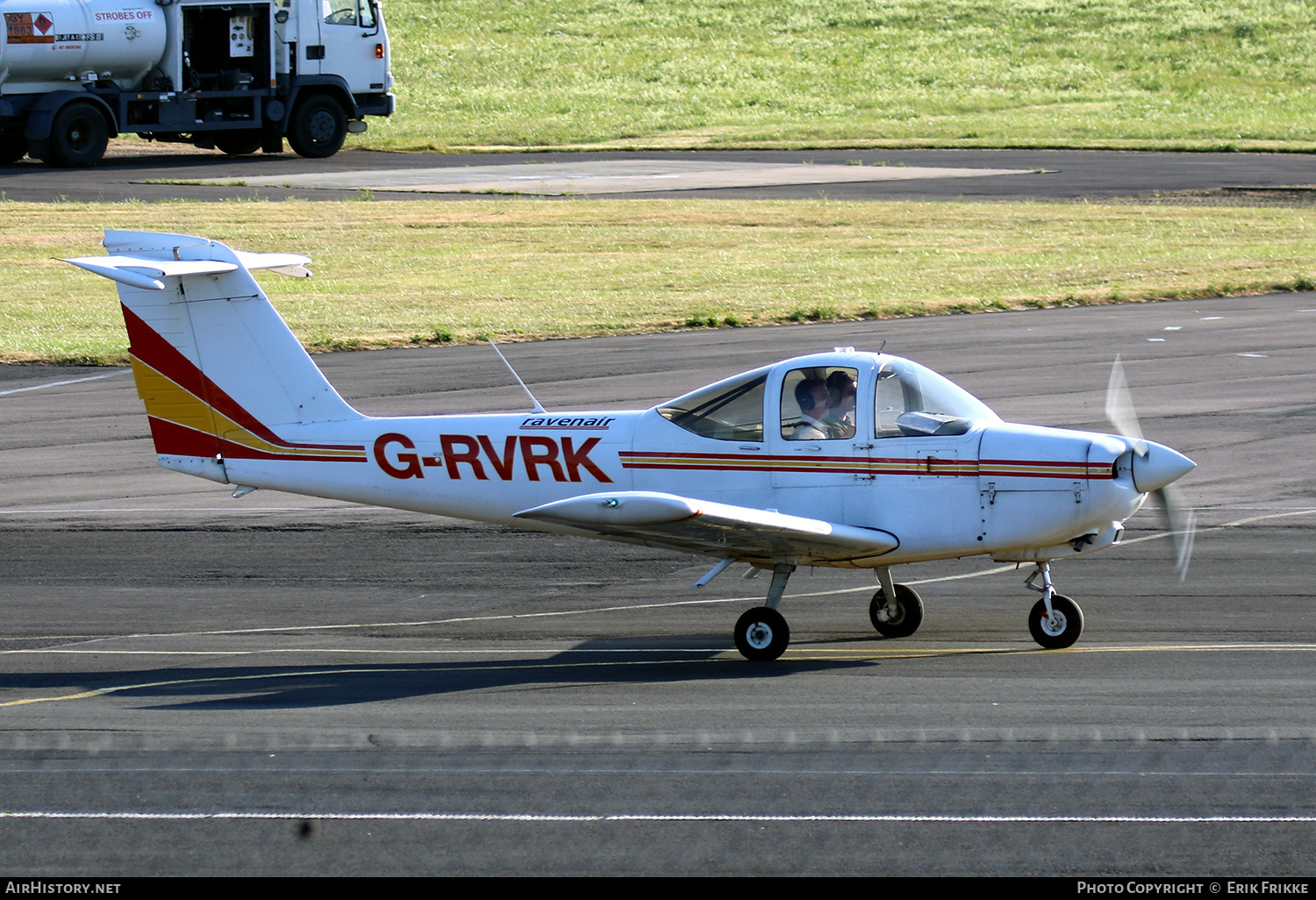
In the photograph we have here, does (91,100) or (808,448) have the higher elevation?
(91,100)

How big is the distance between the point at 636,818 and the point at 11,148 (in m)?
42.8

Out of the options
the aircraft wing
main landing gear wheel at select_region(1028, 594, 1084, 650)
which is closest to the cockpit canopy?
the aircraft wing

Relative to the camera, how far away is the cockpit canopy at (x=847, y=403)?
34.4 ft

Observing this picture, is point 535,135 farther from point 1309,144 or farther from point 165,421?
point 165,421

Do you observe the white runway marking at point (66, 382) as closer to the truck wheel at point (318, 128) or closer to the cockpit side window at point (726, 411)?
the cockpit side window at point (726, 411)

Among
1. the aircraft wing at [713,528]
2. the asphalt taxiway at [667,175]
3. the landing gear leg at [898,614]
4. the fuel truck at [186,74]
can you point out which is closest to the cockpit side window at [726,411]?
the aircraft wing at [713,528]

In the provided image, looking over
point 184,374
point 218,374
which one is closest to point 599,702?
point 218,374

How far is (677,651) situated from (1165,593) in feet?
13.7

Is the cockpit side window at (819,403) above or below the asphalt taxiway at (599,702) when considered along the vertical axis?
above

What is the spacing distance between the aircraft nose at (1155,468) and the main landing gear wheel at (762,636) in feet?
8.51

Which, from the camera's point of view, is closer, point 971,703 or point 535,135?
point 971,703

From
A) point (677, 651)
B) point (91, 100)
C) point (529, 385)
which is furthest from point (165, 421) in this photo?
point (91, 100)

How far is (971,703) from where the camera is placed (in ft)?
30.8
